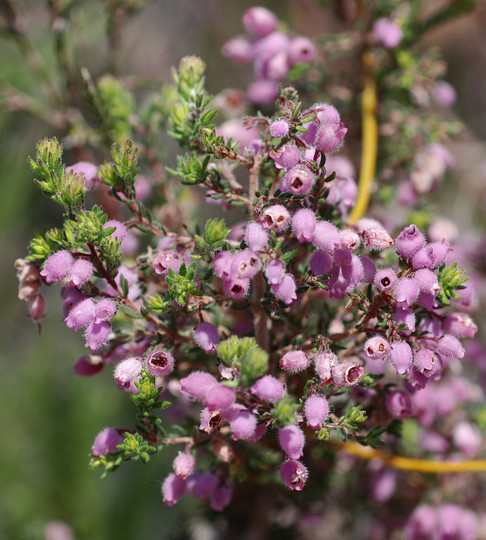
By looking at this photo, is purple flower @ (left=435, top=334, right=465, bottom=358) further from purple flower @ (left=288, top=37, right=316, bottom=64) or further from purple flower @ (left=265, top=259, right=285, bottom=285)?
purple flower @ (left=288, top=37, right=316, bottom=64)

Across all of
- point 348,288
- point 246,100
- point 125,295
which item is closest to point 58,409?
point 246,100

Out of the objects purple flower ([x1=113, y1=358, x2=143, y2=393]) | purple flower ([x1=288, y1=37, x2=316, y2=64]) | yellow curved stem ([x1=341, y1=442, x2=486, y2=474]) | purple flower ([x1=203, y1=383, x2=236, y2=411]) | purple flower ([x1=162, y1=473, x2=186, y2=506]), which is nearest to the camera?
purple flower ([x1=203, y1=383, x2=236, y2=411])

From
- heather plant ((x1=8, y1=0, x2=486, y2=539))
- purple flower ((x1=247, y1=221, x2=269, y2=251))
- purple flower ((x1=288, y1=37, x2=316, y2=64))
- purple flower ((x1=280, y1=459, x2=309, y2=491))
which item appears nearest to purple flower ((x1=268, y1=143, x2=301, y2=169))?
heather plant ((x1=8, y1=0, x2=486, y2=539))

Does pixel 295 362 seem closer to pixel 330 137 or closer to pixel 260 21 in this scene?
pixel 330 137

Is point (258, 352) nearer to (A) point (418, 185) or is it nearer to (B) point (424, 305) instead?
(B) point (424, 305)

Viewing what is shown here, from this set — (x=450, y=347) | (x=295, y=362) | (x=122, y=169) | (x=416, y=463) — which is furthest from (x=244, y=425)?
(x=416, y=463)

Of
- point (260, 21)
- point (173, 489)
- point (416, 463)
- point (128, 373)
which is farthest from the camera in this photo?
point (260, 21)

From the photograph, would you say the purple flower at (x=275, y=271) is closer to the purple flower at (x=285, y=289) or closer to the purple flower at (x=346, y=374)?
the purple flower at (x=285, y=289)
